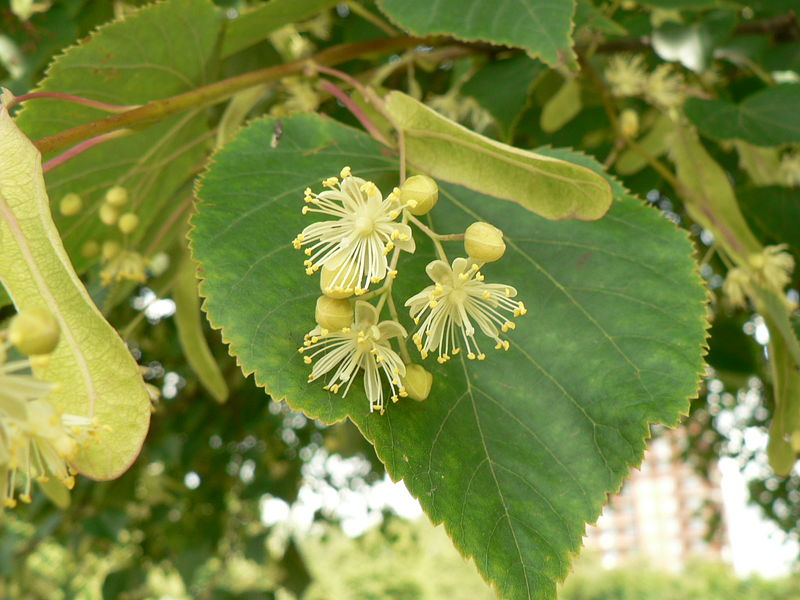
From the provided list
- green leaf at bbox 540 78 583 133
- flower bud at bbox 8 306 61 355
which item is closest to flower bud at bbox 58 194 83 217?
flower bud at bbox 8 306 61 355

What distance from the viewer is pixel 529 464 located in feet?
1.95

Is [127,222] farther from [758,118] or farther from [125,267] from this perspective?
[758,118]

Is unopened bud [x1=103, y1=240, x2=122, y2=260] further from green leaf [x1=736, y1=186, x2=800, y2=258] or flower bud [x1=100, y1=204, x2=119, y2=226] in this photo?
green leaf [x1=736, y1=186, x2=800, y2=258]

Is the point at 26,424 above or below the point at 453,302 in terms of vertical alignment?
A: above

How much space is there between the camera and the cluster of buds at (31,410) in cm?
40

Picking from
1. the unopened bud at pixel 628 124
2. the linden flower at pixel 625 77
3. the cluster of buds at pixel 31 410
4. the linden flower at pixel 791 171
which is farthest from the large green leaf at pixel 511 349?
the linden flower at pixel 791 171

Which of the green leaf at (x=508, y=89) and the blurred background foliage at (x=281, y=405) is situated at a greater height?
the green leaf at (x=508, y=89)

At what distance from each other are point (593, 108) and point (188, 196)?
670 millimetres

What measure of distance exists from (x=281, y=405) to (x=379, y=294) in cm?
204

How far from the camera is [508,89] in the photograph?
1023mm

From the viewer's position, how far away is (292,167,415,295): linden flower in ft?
1.86

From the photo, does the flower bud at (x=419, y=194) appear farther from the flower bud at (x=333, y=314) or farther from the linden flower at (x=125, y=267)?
the linden flower at (x=125, y=267)

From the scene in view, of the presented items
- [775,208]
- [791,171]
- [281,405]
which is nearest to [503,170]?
[775,208]

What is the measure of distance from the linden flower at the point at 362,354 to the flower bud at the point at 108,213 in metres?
0.38
